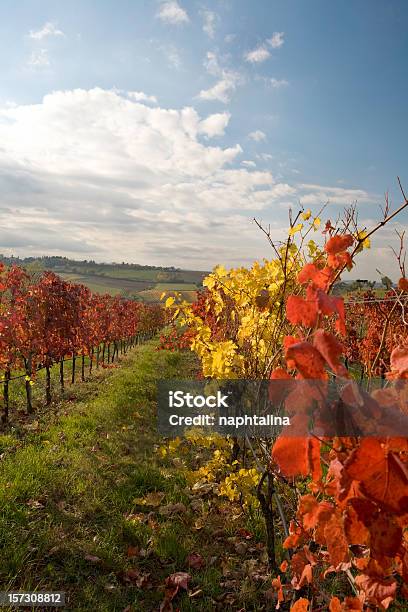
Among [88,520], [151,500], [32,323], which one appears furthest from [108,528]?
[32,323]

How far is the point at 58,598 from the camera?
2.85 metres

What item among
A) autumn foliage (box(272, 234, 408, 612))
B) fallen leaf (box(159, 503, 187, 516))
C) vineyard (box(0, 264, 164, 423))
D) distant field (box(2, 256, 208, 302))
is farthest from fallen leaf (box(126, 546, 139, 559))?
distant field (box(2, 256, 208, 302))

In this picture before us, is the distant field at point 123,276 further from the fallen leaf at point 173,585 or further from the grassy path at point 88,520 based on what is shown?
the fallen leaf at point 173,585

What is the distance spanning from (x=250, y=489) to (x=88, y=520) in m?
1.63

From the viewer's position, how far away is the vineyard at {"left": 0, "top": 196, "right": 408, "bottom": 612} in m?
0.93

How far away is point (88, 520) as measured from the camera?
388 cm

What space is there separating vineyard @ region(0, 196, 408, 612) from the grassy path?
0.05ft

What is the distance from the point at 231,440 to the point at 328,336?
443 centimetres

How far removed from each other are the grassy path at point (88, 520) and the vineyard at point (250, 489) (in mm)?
15

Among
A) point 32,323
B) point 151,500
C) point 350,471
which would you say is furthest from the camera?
point 32,323

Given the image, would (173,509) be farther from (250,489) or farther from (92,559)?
(92,559)

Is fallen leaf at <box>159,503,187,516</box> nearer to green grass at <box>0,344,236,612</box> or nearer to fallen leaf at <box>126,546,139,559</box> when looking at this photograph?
green grass at <box>0,344,236,612</box>

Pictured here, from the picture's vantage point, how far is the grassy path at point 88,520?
120 inches

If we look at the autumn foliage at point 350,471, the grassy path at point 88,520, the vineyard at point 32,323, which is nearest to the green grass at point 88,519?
the grassy path at point 88,520
